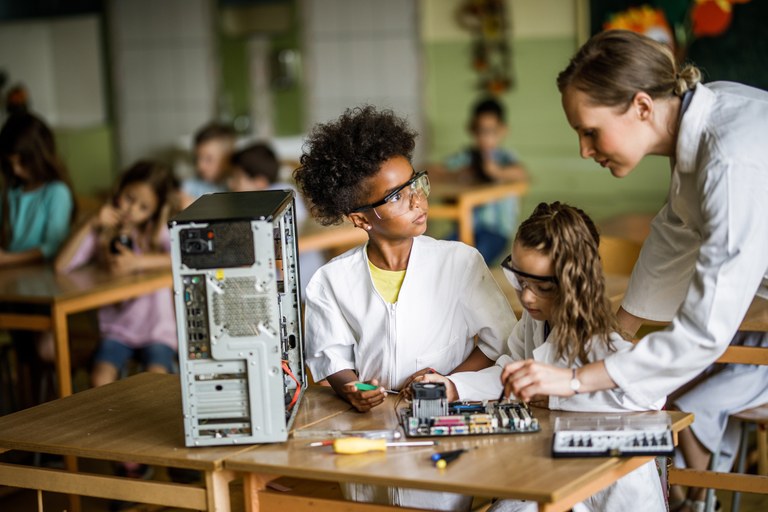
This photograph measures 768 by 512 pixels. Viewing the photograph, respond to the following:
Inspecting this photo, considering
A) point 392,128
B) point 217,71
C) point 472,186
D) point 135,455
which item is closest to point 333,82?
point 217,71

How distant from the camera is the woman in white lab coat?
1.79 m

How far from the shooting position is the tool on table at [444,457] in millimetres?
1729

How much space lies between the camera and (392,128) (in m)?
2.31

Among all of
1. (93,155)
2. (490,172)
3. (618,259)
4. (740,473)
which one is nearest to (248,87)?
(93,155)

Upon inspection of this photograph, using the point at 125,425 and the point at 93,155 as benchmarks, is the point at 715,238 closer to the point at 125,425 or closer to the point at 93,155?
the point at 125,425

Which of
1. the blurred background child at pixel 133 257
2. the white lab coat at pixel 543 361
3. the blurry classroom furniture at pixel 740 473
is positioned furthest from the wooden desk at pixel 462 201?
the white lab coat at pixel 543 361

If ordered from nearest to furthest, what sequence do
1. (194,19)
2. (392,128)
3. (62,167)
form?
(392,128) → (62,167) → (194,19)

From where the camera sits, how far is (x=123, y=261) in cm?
376

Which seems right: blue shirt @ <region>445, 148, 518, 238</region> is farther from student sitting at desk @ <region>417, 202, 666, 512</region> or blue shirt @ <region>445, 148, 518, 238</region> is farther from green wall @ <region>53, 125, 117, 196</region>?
student sitting at desk @ <region>417, 202, 666, 512</region>

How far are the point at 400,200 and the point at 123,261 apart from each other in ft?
5.96

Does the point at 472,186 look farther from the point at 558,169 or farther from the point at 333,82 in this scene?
the point at 333,82

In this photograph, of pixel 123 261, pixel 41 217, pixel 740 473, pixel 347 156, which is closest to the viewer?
pixel 347 156

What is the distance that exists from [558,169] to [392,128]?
4.37 metres

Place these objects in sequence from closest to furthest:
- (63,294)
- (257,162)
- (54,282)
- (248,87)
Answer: (63,294) < (54,282) < (257,162) < (248,87)
